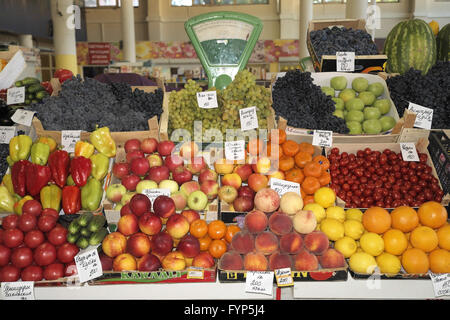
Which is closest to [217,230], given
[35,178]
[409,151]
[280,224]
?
[280,224]

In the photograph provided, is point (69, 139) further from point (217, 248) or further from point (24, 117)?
point (217, 248)

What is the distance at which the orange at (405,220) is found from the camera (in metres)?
1.50

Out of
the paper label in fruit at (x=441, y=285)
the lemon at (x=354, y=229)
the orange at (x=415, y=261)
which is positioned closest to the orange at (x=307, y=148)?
the lemon at (x=354, y=229)

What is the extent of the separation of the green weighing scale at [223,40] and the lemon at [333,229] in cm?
122

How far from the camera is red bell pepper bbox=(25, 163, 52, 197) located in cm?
170

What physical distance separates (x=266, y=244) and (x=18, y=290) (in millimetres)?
1015

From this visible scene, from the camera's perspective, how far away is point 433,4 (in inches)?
463

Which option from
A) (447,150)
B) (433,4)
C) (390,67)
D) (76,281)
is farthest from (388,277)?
(433,4)

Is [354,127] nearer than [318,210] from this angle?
No

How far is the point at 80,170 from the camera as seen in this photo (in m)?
1.73

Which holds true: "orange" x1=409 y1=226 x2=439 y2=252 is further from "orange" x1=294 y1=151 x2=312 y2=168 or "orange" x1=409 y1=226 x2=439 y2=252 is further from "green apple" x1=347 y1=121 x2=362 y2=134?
"green apple" x1=347 y1=121 x2=362 y2=134

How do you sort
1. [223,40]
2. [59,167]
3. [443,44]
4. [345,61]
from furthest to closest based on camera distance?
1. [443,44]
2. [345,61]
3. [223,40]
4. [59,167]

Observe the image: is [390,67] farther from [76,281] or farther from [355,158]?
[76,281]

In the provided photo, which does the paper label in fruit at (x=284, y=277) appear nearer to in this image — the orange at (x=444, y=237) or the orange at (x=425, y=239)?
the orange at (x=425, y=239)
